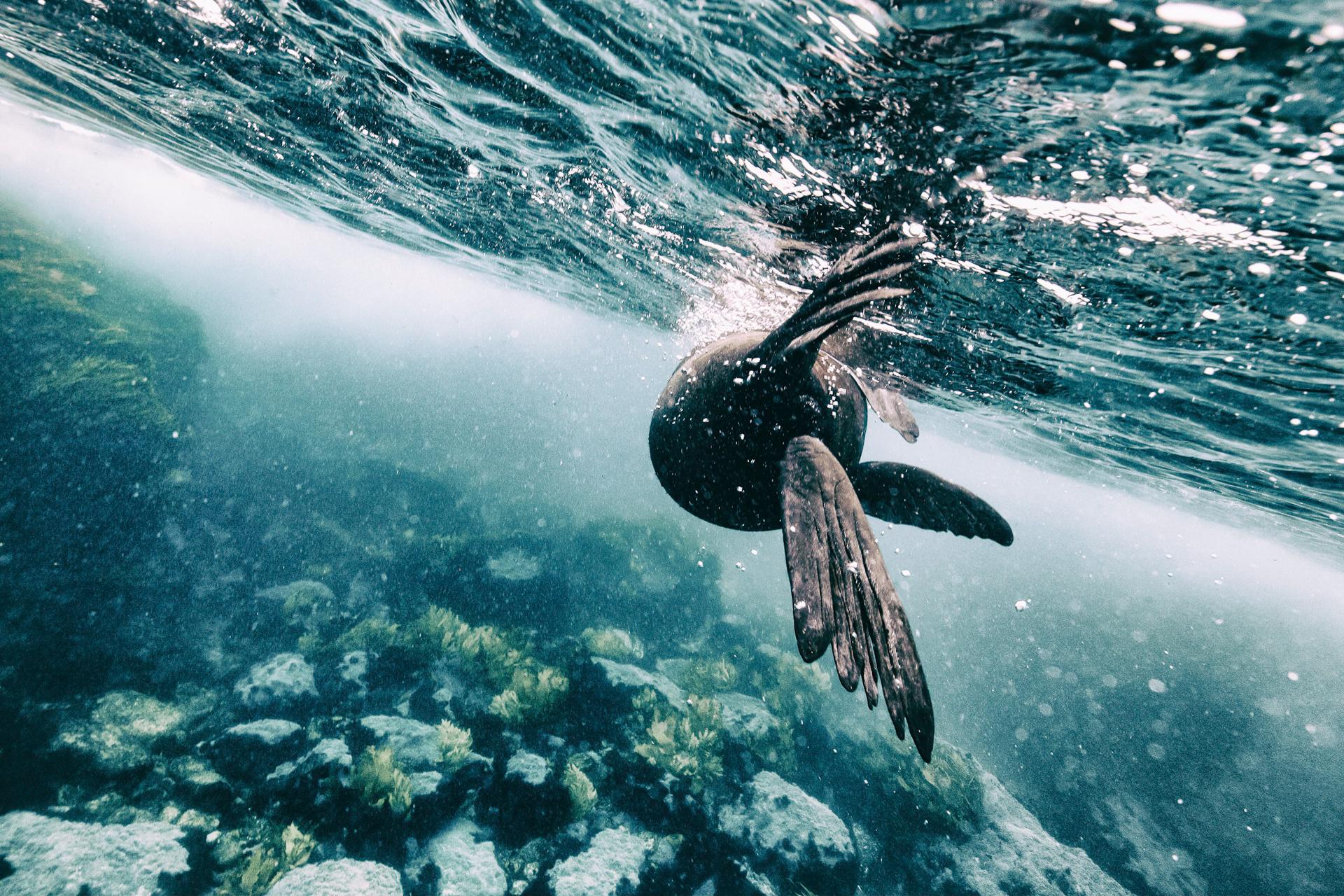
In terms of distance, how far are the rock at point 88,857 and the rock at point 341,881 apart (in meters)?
1.58

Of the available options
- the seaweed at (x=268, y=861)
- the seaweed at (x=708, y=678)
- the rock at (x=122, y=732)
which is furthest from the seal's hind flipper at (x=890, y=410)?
the rock at (x=122, y=732)

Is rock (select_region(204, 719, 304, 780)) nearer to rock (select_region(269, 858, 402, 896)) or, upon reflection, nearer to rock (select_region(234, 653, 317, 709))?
rock (select_region(234, 653, 317, 709))

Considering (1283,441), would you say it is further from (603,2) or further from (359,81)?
(359,81)

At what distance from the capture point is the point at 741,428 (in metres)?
3.19

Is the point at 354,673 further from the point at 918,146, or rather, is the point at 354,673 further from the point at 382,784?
the point at 918,146

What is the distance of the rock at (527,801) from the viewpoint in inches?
320

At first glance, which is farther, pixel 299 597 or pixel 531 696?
pixel 299 597

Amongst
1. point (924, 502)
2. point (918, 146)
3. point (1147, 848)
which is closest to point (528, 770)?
point (924, 502)

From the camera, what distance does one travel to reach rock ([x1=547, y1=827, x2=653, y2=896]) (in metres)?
7.23

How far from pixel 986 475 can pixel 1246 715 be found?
120 ft

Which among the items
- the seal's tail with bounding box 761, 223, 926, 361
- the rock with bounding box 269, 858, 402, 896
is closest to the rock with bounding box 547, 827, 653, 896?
the rock with bounding box 269, 858, 402, 896

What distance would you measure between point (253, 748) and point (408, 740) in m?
2.42

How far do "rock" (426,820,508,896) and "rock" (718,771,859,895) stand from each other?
3.89 m

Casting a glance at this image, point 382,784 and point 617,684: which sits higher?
point 617,684
